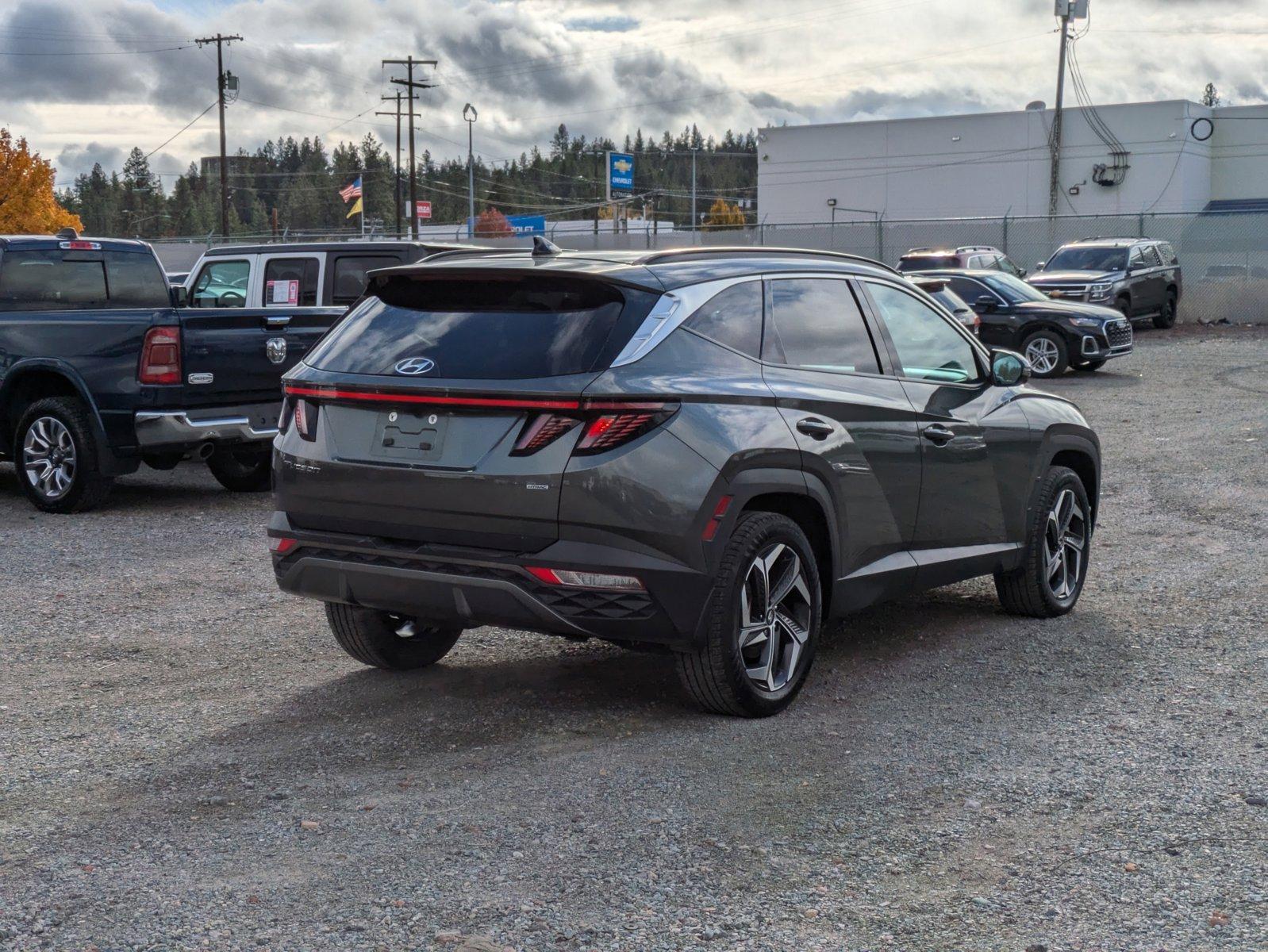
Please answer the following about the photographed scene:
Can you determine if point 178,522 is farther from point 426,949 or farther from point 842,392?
point 426,949

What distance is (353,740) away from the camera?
17.3 ft

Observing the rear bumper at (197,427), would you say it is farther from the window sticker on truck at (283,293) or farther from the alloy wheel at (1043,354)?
the alloy wheel at (1043,354)

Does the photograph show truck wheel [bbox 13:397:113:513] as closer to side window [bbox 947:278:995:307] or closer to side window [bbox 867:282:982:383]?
side window [bbox 867:282:982:383]

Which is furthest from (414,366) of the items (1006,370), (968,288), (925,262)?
(925,262)

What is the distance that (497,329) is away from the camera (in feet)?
17.0

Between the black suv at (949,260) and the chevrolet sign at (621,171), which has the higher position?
the chevrolet sign at (621,171)

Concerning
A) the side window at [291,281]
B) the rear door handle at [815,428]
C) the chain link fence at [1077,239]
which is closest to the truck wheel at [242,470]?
the side window at [291,281]

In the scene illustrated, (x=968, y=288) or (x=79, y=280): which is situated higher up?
(x=968, y=288)

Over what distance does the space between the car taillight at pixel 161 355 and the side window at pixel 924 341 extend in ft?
19.2

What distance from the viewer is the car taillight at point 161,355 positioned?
10500 mm

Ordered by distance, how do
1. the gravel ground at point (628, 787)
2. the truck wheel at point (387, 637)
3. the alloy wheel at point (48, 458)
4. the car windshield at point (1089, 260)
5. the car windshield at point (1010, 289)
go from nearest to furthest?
the gravel ground at point (628, 787), the truck wheel at point (387, 637), the alloy wheel at point (48, 458), the car windshield at point (1010, 289), the car windshield at point (1089, 260)

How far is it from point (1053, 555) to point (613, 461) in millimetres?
3278

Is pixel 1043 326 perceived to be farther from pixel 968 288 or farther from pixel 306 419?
pixel 306 419

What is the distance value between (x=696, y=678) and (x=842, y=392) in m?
1.34
